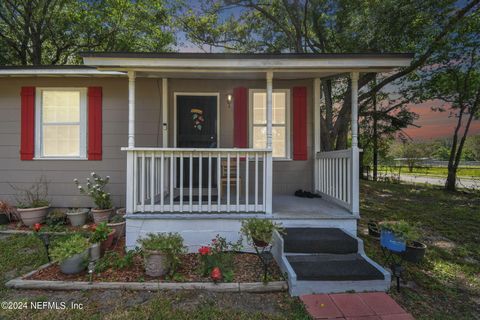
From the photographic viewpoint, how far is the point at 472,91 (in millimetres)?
9242

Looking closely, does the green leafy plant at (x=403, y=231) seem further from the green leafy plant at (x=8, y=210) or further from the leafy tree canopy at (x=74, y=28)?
the leafy tree canopy at (x=74, y=28)

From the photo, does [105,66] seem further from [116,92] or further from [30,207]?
[30,207]

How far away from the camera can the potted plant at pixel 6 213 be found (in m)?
4.60

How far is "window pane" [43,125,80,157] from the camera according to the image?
4.93 m

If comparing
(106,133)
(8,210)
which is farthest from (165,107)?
(8,210)

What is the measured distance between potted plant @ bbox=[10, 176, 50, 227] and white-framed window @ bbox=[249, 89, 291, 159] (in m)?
3.95

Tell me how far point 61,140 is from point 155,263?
364 cm

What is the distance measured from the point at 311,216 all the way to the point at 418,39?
258 inches

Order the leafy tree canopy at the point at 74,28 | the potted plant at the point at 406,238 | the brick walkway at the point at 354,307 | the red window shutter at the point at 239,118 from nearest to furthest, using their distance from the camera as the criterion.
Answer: the brick walkway at the point at 354,307, the potted plant at the point at 406,238, the red window shutter at the point at 239,118, the leafy tree canopy at the point at 74,28

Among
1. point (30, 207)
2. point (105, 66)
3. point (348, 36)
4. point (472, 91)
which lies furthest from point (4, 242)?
point (472, 91)

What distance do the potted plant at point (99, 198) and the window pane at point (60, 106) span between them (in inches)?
48.3

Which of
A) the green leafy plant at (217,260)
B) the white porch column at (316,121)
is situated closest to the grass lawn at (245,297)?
the green leafy plant at (217,260)

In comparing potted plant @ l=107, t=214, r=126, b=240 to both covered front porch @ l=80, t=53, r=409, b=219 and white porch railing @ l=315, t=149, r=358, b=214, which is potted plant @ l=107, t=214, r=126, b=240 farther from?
white porch railing @ l=315, t=149, r=358, b=214

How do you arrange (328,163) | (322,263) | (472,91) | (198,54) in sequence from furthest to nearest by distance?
(472,91) → (328,163) → (198,54) → (322,263)
